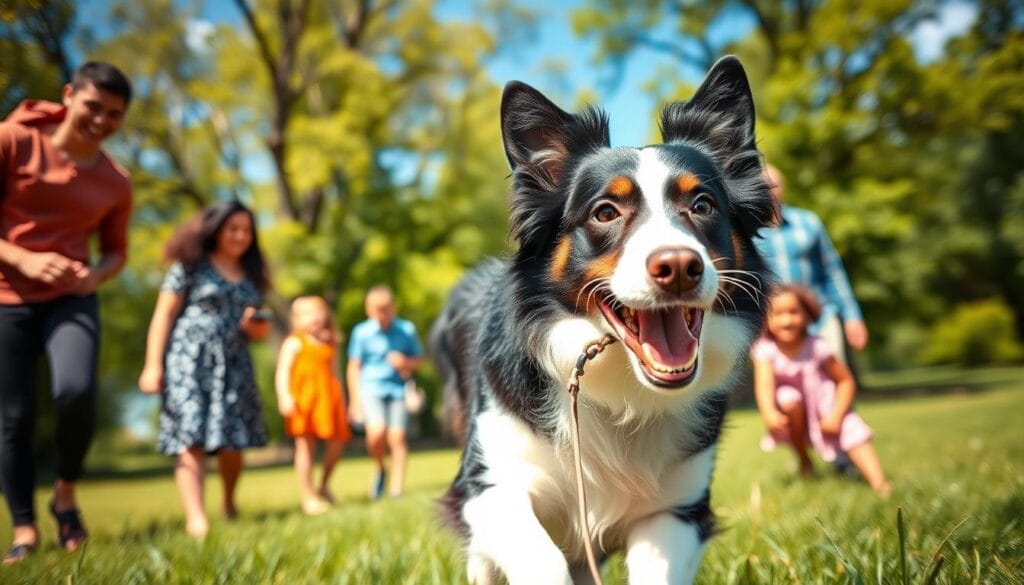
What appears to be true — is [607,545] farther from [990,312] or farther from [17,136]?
[990,312]

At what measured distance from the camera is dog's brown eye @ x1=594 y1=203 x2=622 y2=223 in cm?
215

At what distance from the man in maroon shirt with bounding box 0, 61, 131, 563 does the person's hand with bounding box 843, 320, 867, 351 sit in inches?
184

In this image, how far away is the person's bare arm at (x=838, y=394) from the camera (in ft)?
15.2

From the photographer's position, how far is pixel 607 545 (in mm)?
2316

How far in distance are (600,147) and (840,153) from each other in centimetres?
2057

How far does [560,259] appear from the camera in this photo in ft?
7.33

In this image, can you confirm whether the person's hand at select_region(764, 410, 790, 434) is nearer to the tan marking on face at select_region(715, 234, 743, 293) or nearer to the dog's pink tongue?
the tan marking on face at select_region(715, 234, 743, 293)

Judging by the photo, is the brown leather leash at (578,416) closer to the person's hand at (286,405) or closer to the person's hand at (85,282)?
the person's hand at (85,282)

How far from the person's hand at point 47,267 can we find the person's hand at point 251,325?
1604mm

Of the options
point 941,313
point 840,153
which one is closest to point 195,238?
point 840,153

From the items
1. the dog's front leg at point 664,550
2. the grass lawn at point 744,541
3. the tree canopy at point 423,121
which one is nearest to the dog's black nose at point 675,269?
the dog's front leg at point 664,550

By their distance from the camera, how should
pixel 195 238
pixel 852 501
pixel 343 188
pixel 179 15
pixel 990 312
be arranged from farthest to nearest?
pixel 990 312 < pixel 343 188 < pixel 179 15 < pixel 195 238 < pixel 852 501

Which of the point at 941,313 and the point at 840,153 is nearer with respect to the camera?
the point at 840,153

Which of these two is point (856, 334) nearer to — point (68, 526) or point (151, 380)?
point (151, 380)
